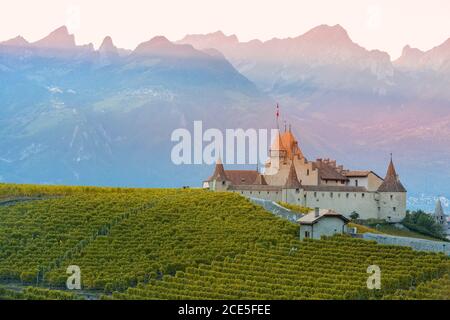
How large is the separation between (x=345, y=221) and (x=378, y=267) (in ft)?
26.1

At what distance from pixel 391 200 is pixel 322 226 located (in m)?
31.2

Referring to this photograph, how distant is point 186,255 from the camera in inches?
2239

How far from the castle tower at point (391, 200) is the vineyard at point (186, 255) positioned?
19.3 meters

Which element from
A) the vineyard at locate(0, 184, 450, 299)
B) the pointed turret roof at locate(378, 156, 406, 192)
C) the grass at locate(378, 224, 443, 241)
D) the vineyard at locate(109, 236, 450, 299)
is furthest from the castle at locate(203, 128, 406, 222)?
the vineyard at locate(109, 236, 450, 299)

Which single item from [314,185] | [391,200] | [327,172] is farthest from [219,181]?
[391,200]

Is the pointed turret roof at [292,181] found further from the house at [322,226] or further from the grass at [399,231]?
the house at [322,226]

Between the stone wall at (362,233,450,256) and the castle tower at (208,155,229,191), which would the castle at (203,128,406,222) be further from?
the stone wall at (362,233,450,256)

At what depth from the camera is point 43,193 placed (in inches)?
2980

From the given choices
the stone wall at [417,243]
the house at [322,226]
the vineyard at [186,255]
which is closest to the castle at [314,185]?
the vineyard at [186,255]

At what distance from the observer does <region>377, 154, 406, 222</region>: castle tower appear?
88.1 meters

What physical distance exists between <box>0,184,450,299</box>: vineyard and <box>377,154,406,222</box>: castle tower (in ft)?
63.4

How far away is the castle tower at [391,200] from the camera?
88.1 m
